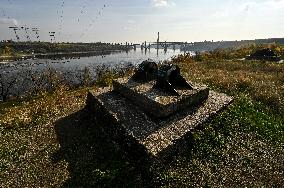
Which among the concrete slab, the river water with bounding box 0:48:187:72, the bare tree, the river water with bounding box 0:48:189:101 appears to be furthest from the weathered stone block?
the river water with bounding box 0:48:187:72

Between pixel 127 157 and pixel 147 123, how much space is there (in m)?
1.51

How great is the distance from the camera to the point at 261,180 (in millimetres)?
9375

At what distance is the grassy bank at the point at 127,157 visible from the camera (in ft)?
30.8

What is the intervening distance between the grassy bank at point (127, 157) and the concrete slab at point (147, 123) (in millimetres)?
442

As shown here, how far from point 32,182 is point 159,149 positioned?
440 centimetres

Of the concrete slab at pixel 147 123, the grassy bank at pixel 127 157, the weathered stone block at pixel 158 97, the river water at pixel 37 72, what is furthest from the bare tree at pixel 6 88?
the weathered stone block at pixel 158 97

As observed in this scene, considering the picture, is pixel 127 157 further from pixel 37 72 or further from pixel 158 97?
pixel 37 72

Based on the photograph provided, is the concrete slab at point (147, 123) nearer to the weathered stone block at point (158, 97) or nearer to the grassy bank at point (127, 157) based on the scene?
the weathered stone block at point (158, 97)

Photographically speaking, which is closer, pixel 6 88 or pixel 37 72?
pixel 6 88

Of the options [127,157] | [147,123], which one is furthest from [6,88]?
[127,157]

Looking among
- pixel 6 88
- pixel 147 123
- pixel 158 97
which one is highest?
pixel 158 97

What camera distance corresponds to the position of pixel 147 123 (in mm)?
11039

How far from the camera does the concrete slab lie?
32.1 feet

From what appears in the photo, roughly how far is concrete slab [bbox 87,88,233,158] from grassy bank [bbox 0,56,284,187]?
0.44m
